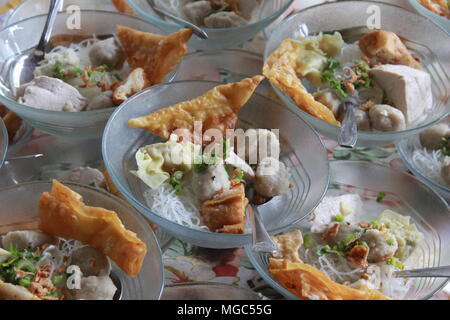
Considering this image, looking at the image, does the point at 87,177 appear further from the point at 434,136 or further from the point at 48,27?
the point at 434,136

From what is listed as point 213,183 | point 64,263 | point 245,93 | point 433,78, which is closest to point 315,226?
point 213,183

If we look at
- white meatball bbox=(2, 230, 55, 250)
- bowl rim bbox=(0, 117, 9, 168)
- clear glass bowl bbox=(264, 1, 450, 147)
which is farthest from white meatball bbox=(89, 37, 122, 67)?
white meatball bbox=(2, 230, 55, 250)

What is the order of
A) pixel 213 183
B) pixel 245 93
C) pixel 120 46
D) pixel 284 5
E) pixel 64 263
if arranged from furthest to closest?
pixel 284 5, pixel 120 46, pixel 245 93, pixel 213 183, pixel 64 263

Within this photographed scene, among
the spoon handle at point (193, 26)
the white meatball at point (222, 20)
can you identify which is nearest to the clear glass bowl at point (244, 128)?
the spoon handle at point (193, 26)

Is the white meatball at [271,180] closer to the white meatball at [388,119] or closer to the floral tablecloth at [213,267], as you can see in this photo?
the floral tablecloth at [213,267]

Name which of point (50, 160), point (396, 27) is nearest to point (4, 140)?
point (50, 160)

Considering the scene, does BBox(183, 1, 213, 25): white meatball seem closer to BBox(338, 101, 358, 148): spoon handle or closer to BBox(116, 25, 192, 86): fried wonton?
BBox(116, 25, 192, 86): fried wonton

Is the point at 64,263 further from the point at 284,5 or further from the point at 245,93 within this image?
the point at 284,5
